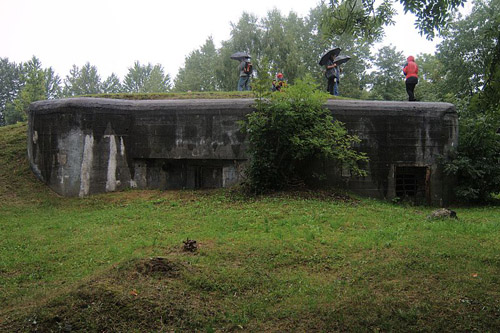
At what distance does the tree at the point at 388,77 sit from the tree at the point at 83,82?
3743cm

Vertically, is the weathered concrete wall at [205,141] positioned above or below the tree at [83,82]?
below

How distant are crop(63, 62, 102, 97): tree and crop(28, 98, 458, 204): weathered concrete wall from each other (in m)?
46.8

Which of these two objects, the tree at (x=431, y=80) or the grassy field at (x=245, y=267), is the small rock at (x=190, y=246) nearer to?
the grassy field at (x=245, y=267)

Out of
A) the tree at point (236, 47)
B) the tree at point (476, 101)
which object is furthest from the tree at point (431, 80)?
the tree at point (236, 47)

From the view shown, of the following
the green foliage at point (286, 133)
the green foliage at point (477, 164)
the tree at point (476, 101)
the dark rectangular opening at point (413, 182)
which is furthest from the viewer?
the dark rectangular opening at point (413, 182)

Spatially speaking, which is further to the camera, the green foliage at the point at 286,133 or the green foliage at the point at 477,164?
the green foliage at the point at 477,164

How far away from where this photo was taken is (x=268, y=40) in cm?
2914

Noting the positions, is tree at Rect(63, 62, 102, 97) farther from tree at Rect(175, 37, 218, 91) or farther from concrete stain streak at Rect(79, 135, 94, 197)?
concrete stain streak at Rect(79, 135, 94, 197)

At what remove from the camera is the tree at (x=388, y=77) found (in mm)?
26716

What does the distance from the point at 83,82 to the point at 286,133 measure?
169 feet

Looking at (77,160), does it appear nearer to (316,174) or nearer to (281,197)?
(281,197)

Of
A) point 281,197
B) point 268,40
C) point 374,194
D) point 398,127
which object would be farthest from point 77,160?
point 268,40

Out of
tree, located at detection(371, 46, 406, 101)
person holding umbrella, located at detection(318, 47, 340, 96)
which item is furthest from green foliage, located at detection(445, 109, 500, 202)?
tree, located at detection(371, 46, 406, 101)

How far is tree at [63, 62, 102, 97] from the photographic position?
53.5 metres
